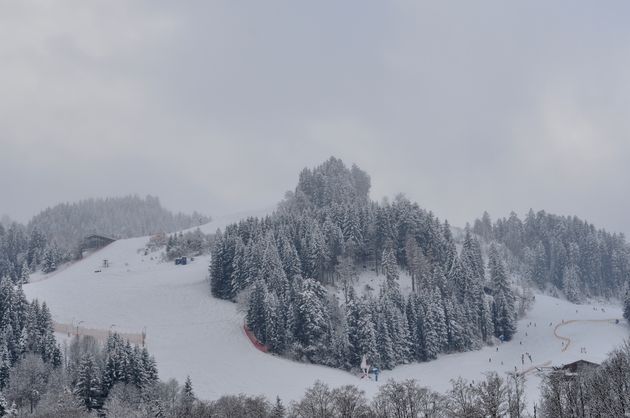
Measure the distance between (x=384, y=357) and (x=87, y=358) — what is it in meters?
41.0

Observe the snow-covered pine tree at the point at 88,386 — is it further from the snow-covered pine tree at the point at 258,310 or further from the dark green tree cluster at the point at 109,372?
the snow-covered pine tree at the point at 258,310

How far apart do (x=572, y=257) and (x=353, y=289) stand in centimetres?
8833

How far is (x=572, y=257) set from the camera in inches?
6304

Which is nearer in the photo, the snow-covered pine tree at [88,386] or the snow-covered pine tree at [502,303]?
the snow-covered pine tree at [88,386]

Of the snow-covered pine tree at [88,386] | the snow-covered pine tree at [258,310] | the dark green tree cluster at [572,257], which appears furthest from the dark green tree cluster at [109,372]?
the dark green tree cluster at [572,257]

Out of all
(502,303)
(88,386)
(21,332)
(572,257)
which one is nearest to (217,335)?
(88,386)

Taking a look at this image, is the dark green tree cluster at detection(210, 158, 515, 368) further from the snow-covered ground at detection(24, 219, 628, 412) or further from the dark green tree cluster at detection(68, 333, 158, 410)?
the dark green tree cluster at detection(68, 333, 158, 410)

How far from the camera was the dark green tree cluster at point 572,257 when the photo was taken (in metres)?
157

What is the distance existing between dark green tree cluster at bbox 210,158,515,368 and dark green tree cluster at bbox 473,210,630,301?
163 ft

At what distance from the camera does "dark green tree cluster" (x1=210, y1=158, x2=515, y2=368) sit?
8875 centimetres

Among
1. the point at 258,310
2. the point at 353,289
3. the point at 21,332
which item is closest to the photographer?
the point at 21,332

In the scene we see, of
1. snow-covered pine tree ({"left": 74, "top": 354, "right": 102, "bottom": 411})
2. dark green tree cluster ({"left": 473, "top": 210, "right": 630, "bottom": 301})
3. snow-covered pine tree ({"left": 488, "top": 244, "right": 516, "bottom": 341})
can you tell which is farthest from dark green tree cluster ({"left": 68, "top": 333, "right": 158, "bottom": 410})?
dark green tree cluster ({"left": 473, "top": 210, "right": 630, "bottom": 301})

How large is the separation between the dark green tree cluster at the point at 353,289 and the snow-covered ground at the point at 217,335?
10.6 ft

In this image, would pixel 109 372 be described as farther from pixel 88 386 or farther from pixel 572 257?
pixel 572 257
